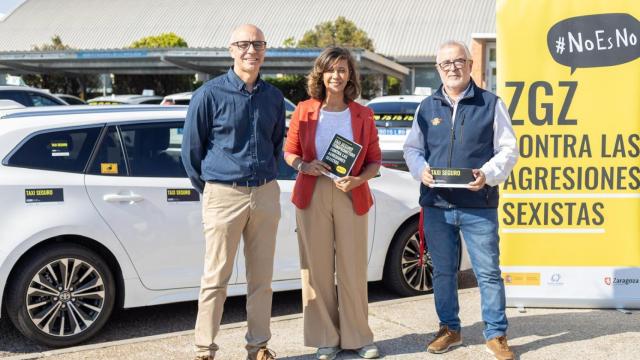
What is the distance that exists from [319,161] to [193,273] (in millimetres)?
1454

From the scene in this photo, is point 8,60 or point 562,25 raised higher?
point 8,60

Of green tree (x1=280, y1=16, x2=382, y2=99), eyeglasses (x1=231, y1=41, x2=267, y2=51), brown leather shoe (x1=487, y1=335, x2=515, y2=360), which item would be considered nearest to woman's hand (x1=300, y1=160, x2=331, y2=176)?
eyeglasses (x1=231, y1=41, x2=267, y2=51)

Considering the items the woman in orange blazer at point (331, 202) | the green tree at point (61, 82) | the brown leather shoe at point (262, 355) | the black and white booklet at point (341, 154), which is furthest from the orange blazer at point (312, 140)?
the green tree at point (61, 82)

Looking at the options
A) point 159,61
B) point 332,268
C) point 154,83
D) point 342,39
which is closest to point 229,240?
point 332,268

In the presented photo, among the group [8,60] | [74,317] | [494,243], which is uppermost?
[8,60]

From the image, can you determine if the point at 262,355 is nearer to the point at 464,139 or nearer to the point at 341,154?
the point at 341,154

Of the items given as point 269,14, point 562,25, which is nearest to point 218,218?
point 562,25

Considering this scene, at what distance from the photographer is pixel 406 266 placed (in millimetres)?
6055

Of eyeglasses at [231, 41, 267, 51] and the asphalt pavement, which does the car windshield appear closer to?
the asphalt pavement

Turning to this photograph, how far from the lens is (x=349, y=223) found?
442 cm

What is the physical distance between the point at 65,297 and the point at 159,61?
32.1 metres

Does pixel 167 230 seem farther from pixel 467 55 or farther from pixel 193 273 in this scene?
pixel 467 55

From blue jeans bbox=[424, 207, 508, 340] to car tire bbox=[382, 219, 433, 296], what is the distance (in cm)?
128

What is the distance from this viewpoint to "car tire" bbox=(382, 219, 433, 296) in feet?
19.7
